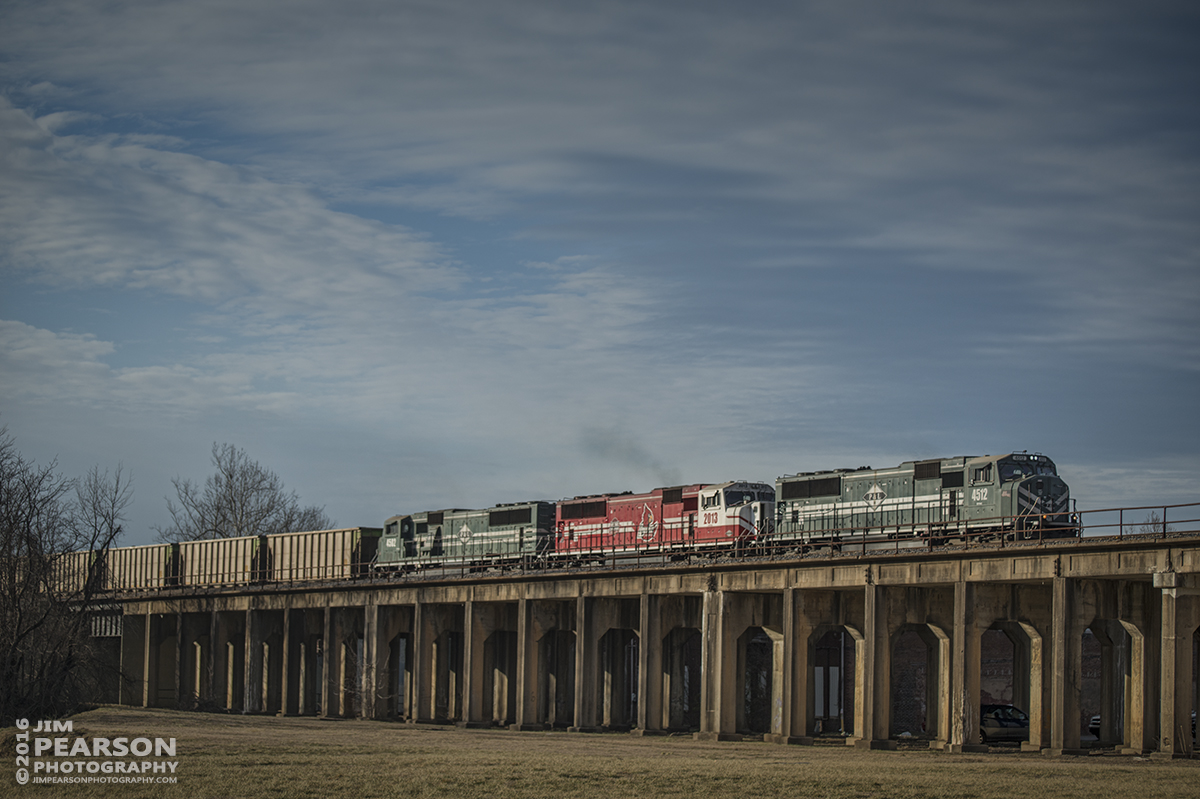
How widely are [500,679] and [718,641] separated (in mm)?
17475

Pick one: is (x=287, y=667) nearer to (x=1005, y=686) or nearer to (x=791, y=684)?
(x=791, y=684)

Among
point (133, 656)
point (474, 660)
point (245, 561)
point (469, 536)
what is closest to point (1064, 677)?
point (474, 660)

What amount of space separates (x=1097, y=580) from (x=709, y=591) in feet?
46.5

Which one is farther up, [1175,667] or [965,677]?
[1175,667]

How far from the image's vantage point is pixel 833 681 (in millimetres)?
61531

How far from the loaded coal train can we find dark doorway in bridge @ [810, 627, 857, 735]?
11838 mm

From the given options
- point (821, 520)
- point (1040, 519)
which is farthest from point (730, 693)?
point (1040, 519)

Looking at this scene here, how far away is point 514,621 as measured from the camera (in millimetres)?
57844

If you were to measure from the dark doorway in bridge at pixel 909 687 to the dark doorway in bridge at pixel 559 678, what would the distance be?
50.3ft

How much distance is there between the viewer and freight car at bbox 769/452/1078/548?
43281 mm

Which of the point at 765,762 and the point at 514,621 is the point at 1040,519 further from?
the point at 514,621

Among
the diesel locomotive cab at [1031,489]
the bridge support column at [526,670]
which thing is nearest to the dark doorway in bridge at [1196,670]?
the diesel locomotive cab at [1031,489]

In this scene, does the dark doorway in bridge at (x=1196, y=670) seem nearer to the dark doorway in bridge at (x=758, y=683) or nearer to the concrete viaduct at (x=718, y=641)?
the concrete viaduct at (x=718, y=641)

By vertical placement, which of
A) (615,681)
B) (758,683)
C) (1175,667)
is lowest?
(758,683)
